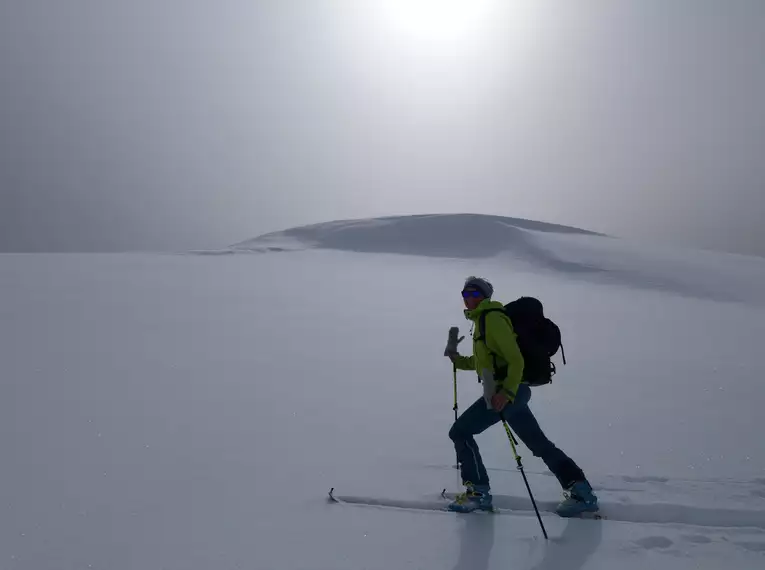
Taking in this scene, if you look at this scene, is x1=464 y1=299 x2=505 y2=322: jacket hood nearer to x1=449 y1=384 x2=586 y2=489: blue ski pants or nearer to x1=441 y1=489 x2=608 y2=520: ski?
x1=449 y1=384 x2=586 y2=489: blue ski pants

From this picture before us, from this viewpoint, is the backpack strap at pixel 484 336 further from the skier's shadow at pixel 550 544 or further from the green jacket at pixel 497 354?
the skier's shadow at pixel 550 544

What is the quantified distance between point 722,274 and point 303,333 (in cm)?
1648

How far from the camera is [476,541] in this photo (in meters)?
3.68

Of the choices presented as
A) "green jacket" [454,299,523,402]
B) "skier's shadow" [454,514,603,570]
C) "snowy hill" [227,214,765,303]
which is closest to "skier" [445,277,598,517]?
"green jacket" [454,299,523,402]

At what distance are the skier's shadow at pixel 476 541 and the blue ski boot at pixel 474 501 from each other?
0.06 meters

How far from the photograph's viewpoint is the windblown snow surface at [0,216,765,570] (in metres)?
3.59

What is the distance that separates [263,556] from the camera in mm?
3434

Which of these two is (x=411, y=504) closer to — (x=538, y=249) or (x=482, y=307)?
(x=482, y=307)

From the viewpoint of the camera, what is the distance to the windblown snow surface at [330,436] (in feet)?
11.8

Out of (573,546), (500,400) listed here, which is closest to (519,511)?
(573,546)

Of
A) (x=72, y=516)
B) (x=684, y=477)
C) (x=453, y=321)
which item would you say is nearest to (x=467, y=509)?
(x=684, y=477)

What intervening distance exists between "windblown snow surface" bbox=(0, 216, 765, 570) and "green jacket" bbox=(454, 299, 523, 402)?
1122 millimetres

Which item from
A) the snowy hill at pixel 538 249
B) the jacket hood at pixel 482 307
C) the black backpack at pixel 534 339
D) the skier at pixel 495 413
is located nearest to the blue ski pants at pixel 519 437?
the skier at pixel 495 413

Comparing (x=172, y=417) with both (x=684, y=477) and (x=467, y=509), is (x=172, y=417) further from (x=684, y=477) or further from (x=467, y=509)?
(x=684, y=477)
